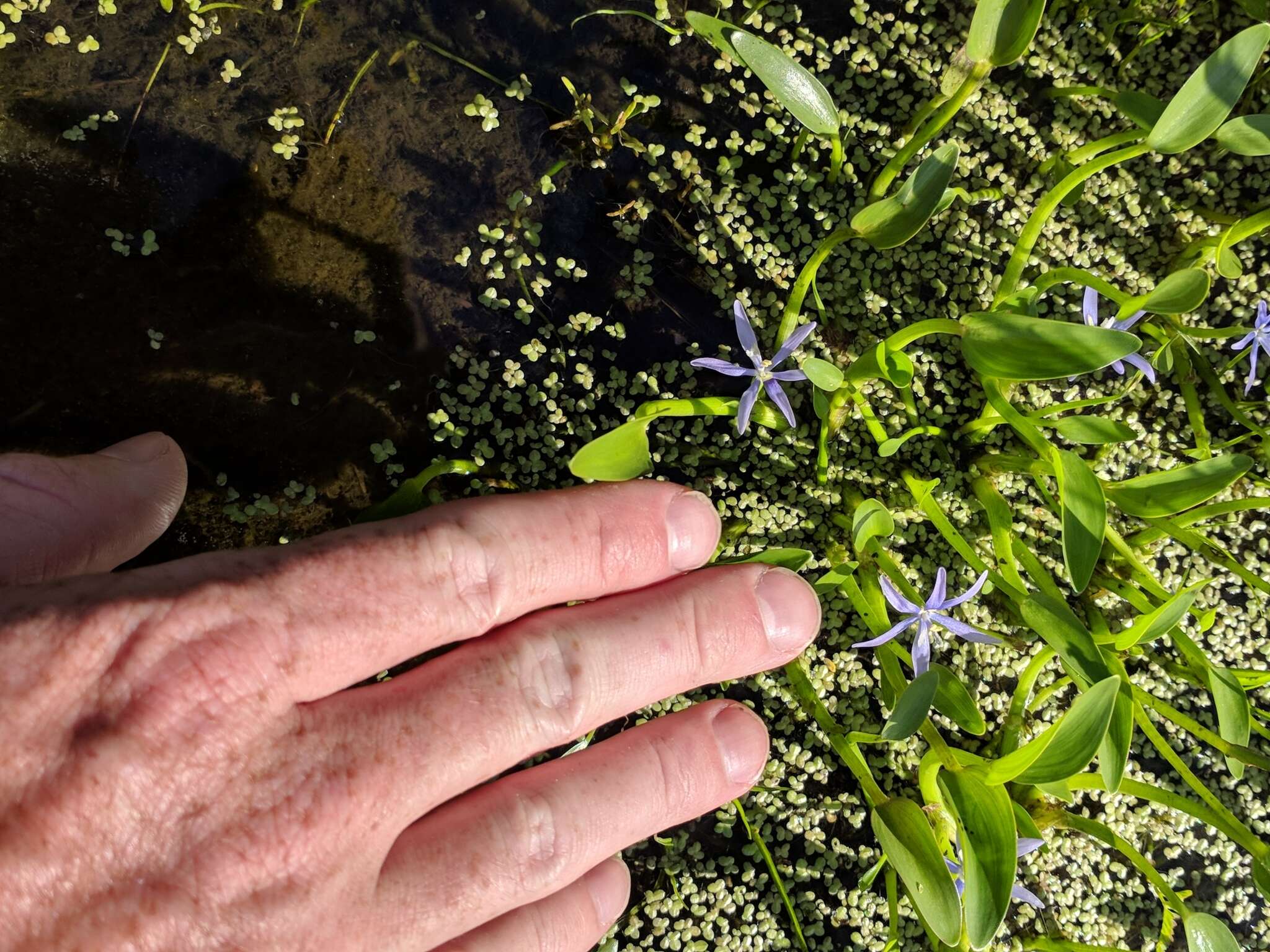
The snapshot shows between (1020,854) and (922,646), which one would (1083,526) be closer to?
(922,646)

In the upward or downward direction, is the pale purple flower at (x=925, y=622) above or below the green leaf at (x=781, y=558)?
above

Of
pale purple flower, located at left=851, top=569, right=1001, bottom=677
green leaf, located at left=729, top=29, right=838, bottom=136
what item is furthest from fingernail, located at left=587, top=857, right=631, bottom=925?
green leaf, located at left=729, top=29, right=838, bottom=136

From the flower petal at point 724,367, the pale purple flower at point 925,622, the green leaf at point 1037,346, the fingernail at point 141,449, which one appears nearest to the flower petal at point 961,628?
the pale purple flower at point 925,622

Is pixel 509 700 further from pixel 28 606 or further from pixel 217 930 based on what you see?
pixel 28 606

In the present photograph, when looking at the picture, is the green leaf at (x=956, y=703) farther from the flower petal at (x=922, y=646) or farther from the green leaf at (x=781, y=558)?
the green leaf at (x=781, y=558)

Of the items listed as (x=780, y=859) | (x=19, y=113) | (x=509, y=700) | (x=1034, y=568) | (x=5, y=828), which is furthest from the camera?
(x=780, y=859)

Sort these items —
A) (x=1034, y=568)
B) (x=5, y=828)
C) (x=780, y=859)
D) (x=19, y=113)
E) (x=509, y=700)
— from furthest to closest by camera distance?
1. (x=780, y=859)
2. (x=19, y=113)
3. (x=1034, y=568)
4. (x=509, y=700)
5. (x=5, y=828)

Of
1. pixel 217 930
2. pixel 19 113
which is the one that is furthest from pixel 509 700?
pixel 19 113
